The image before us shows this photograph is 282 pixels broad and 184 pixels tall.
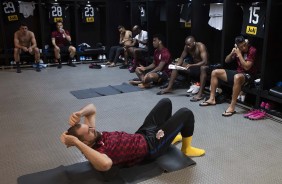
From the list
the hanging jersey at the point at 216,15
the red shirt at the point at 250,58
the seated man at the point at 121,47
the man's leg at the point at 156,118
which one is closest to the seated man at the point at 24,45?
the seated man at the point at 121,47

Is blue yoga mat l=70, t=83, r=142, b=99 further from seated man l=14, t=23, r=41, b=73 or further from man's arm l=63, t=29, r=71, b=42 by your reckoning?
man's arm l=63, t=29, r=71, b=42

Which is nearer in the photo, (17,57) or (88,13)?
(17,57)

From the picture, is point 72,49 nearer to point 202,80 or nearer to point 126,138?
point 202,80

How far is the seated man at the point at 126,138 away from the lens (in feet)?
7.12

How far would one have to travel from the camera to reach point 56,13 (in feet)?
25.3

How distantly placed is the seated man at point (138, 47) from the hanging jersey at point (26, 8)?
8.83ft

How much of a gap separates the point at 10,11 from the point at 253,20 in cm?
578

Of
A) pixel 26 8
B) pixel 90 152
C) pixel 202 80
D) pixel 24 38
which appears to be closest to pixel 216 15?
pixel 202 80

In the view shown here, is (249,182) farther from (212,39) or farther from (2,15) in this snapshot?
(2,15)

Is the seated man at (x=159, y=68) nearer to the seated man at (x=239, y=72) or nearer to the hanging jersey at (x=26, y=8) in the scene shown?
the seated man at (x=239, y=72)

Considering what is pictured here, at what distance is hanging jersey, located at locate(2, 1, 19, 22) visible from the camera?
732 cm

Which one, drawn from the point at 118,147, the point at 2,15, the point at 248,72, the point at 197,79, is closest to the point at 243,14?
the point at 248,72

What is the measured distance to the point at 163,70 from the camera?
17.9 feet

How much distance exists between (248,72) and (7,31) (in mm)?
6061
